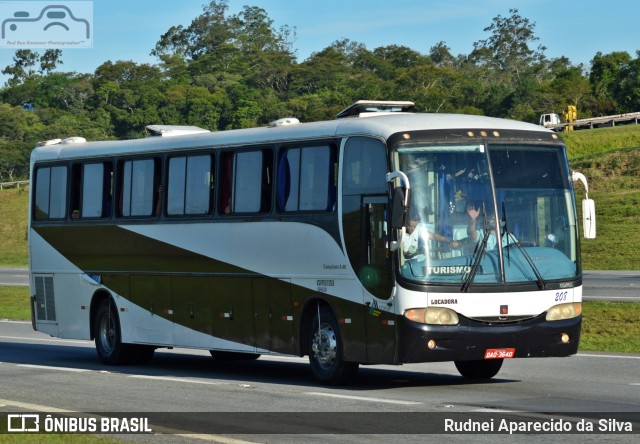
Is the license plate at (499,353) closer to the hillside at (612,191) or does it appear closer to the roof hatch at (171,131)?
the roof hatch at (171,131)

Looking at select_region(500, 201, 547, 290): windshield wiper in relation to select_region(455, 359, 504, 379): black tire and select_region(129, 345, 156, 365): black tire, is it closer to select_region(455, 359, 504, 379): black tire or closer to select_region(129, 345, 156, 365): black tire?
select_region(455, 359, 504, 379): black tire

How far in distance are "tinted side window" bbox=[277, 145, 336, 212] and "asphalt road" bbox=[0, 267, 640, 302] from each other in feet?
52.8

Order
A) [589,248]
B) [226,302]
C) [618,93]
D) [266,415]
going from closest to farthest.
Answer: [266,415] → [226,302] → [589,248] → [618,93]

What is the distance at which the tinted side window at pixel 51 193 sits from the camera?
22.9 metres

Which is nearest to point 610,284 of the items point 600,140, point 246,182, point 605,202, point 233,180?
point 233,180

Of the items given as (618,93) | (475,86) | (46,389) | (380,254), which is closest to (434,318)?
(380,254)

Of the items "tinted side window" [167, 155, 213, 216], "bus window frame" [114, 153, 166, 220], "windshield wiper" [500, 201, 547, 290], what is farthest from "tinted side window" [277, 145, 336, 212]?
"bus window frame" [114, 153, 166, 220]

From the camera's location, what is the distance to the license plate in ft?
50.6

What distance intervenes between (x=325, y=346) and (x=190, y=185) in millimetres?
4117

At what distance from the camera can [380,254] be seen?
51.6 ft

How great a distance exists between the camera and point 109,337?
21.8 m

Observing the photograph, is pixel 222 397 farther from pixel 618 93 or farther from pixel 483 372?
pixel 618 93

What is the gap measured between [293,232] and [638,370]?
494cm

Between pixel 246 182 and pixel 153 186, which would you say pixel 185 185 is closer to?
pixel 153 186
